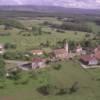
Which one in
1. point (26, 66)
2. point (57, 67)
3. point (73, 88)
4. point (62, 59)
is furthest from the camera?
point (62, 59)

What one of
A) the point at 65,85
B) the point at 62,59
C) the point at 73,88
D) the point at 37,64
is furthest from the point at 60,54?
the point at 73,88

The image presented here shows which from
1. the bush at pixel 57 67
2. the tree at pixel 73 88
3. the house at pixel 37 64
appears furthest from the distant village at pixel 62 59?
the tree at pixel 73 88

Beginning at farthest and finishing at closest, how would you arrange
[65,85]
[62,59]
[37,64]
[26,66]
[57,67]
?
1. [62,59]
2. [26,66]
3. [37,64]
4. [57,67]
5. [65,85]

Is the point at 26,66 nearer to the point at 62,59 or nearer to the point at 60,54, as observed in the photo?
the point at 62,59

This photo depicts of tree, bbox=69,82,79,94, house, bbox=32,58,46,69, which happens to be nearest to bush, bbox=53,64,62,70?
house, bbox=32,58,46,69

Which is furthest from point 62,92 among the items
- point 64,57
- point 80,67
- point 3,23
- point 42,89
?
point 3,23

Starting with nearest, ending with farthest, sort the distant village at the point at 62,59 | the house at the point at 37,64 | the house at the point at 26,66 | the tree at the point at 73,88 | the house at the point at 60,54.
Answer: the tree at the point at 73,88, the house at the point at 26,66, the house at the point at 37,64, the distant village at the point at 62,59, the house at the point at 60,54

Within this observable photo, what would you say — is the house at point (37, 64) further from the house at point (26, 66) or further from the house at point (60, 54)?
the house at point (60, 54)

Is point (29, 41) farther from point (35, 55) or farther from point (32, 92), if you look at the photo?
point (32, 92)

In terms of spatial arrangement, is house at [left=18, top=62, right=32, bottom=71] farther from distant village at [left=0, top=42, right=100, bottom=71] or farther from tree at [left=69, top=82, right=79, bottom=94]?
tree at [left=69, top=82, right=79, bottom=94]
